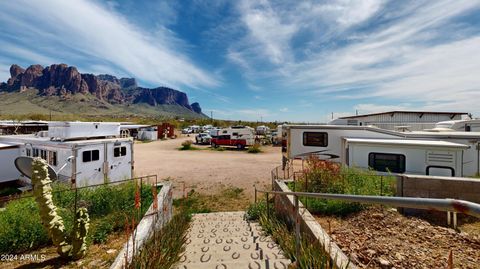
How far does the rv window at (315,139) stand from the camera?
13961mm

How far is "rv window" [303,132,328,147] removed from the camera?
13961 millimetres

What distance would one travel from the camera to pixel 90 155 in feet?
35.1

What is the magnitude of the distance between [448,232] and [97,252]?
7453 millimetres

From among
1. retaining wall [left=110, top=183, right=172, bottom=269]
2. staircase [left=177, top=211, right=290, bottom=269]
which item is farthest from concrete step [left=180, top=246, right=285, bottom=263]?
retaining wall [left=110, top=183, right=172, bottom=269]

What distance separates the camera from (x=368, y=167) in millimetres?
10766

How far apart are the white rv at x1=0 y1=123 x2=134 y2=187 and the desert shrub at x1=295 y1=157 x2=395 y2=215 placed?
8819mm

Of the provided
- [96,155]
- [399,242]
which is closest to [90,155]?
[96,155]

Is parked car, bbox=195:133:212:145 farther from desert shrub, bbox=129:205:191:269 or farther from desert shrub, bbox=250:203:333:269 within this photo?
desert shrub, bbox=129:205:191:269

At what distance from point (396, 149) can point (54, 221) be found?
1174cm

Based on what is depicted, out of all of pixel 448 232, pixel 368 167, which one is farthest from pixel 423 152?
pixel 448 232

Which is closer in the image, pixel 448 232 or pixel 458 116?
pixel 448 232

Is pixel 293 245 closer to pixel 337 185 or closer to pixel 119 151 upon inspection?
pixel 337 185

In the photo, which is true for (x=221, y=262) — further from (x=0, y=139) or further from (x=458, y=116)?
(x=458, y=116)

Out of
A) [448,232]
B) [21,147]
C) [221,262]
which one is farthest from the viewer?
[21,147]
